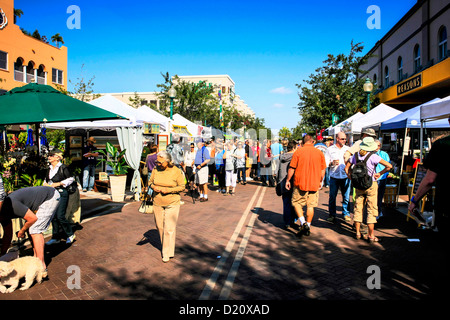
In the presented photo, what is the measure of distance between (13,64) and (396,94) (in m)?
27.3

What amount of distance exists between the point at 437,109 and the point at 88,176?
1096 cm

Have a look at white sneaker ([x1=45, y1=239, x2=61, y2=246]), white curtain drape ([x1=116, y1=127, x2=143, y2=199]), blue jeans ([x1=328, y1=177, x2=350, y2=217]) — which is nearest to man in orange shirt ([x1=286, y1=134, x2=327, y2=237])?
blue jeans ([x1=328, y1=177, x2=350, y2=217])

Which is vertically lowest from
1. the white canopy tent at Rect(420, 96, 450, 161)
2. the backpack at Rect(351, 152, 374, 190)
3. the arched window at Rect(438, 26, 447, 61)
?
the backpack at Rect(351, 152, 374, 190)

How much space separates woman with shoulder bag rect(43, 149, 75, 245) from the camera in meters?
5.95

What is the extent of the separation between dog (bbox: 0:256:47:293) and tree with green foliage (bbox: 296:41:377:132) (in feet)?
72.1

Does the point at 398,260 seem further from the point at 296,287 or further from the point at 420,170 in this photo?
the point at 420,170

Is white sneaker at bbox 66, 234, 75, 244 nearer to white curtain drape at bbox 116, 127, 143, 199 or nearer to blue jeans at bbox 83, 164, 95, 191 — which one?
white curtain drape at bbox 116, 127, 143, 199

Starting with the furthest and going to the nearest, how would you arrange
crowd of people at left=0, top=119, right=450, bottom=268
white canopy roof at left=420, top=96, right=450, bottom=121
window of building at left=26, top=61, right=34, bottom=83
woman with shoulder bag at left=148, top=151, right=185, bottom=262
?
window of building at left=26, top=61, right=34, bottom=83 < white canopy roof at left=420, top=96, right=450, bottom=121 < woman with shoulder bag at left=148, top=151, right=185, bottom=262 < crowd of people at left=0, top=119, right=450, bottom=268

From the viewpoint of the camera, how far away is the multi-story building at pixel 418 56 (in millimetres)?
15730

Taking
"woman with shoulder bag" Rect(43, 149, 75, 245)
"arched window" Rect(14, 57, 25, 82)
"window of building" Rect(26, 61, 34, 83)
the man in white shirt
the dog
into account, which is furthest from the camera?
"window of building" Rect(26, 61, 34, 83)

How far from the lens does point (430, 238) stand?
20.9 feet

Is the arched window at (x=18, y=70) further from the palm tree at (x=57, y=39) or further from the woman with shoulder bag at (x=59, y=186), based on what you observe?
the woman with shoulder bag at (x=59, y=186)

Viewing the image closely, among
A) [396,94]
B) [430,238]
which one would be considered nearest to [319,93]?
[396,94]

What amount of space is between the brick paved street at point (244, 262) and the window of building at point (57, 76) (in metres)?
26.8
